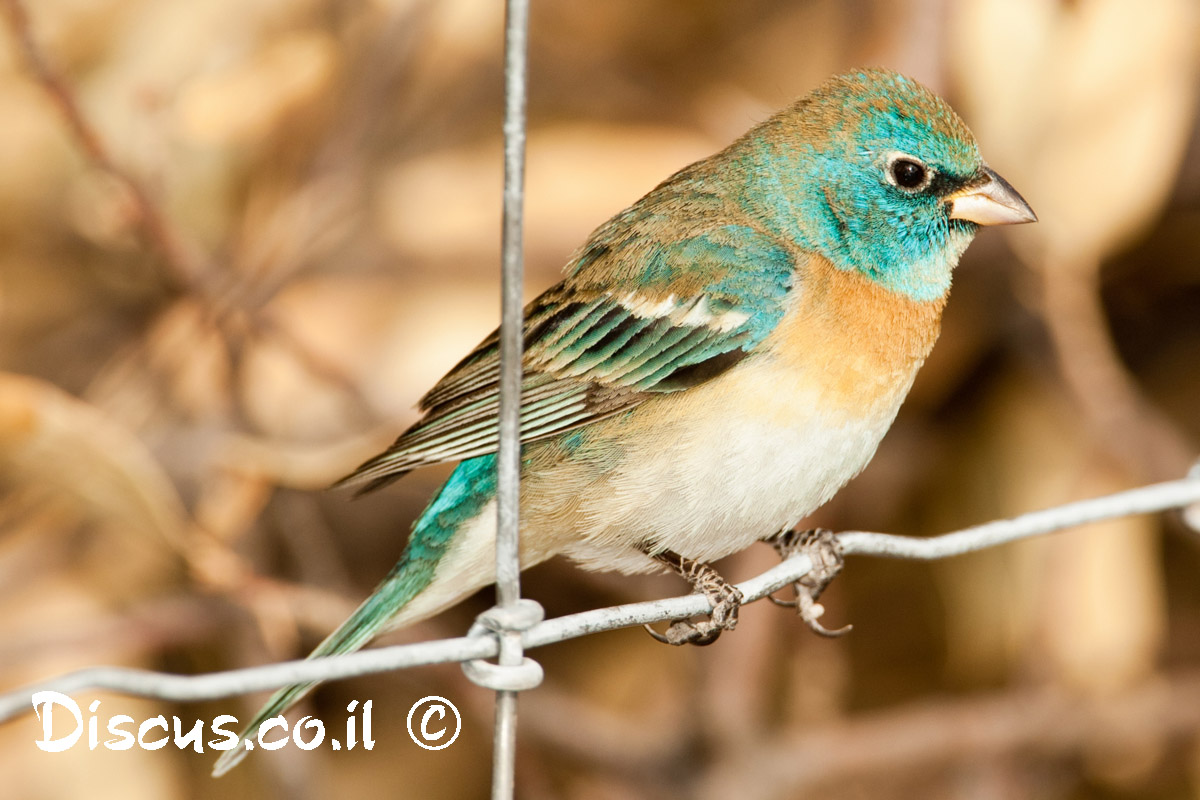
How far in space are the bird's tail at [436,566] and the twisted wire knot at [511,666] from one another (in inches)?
25.9

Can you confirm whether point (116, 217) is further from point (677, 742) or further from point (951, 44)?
point (951, 44)

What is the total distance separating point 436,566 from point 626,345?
519mm

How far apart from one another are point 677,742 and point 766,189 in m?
1.92

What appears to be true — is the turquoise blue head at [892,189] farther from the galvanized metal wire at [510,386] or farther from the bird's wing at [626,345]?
the galvanized metal wire at [510,386]

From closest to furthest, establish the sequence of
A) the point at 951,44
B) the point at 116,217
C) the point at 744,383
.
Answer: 1. the point at 744,383
2. the point at 116,217
3. the point at 951,44

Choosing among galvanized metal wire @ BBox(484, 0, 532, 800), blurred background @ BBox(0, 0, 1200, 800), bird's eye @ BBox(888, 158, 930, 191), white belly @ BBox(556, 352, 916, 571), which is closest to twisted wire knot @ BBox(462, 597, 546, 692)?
galvanized metal wire @ BBox(484, 0, 532, 800)

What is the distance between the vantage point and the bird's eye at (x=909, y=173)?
2.29 m

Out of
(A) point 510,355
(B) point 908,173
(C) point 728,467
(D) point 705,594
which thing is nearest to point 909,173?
(B) point 908,173

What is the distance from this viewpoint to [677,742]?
3.68 m

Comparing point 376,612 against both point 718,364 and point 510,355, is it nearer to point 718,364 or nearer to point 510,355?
point 718,364

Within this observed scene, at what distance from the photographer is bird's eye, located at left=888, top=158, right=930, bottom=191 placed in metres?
2.29

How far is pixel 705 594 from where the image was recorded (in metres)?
1.96

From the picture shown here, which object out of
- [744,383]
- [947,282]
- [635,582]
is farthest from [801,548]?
[635,582]

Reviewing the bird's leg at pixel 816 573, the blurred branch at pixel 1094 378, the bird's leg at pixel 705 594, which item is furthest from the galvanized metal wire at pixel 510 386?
the blurred branch at pixel 1094 378
